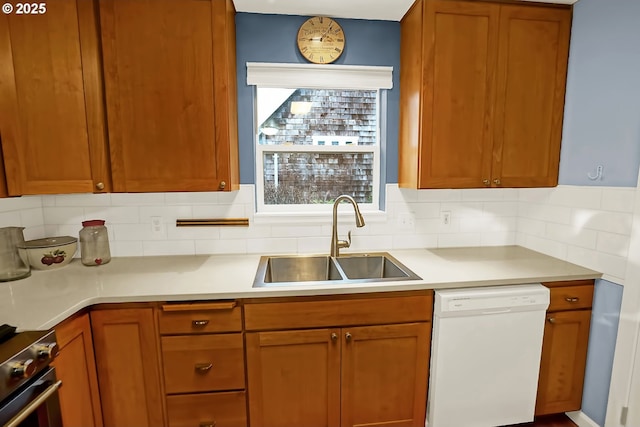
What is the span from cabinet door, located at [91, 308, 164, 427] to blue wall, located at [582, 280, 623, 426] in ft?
7.32

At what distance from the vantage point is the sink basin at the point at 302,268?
1.97 meters

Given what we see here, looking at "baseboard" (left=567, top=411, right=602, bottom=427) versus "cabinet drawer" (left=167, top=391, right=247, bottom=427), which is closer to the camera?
"cabinet drawer" (left=167, top=391, right=247, bottom=427)

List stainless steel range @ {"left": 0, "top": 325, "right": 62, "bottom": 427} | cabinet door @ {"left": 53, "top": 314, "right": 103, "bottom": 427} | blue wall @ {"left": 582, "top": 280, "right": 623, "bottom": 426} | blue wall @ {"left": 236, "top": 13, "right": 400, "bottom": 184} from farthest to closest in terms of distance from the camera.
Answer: blue wall @ {"left": 236, "top": 13, "right": 400, "bottom": 184} → blue wall @ {"left": 582, "top": 280, "right": 623, "bottom": 426} → cabinet door @ {"left": 53, "top": 314, "right": 103, "bottom": 427} → stainless steel range @ {"left": 0, "top": 325, "right": 62, "bottom": 427}

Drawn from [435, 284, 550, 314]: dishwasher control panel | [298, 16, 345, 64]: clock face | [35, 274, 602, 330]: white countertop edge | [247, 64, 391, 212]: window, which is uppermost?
[298, 16, 345, 64]: clock face

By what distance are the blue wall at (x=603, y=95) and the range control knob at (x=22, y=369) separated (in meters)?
2.53

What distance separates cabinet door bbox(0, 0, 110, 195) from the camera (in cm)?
147

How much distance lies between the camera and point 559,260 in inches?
73.3

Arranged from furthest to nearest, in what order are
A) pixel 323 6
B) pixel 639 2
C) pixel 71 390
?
pixel 323 6 < pixel 639 2 < pixel 71 390

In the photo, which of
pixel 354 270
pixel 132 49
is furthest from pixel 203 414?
pixel 132 49

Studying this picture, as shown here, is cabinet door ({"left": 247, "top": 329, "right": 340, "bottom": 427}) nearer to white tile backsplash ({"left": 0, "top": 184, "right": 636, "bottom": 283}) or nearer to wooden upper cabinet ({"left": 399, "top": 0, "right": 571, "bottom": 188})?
white tile backsplash ({"left": 0, "top": 184, "right": 636, "bottom": 283})

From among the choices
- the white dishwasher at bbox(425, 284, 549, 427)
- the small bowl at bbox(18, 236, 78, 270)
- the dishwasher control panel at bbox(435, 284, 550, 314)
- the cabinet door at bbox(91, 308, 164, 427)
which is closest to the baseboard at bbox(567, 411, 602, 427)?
the white dishwasher at bbox(425, 284, 549, 427)

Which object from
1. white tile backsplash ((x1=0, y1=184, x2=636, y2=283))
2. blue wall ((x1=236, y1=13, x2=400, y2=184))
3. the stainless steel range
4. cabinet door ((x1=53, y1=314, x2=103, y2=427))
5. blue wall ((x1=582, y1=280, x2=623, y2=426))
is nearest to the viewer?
the stainless steel range

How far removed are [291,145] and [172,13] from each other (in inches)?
36.2

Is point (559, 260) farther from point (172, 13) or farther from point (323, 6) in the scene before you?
point (172, 13)
